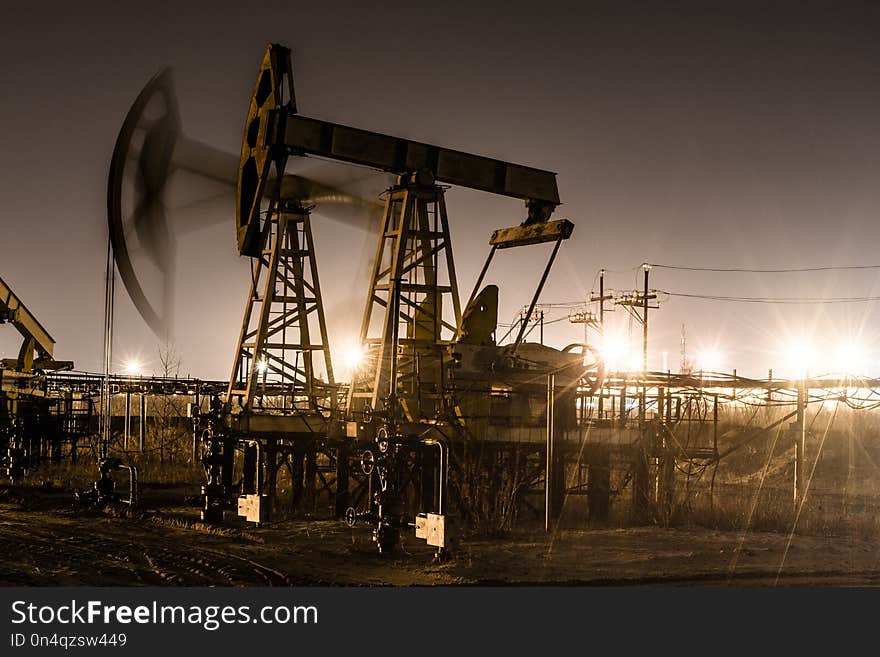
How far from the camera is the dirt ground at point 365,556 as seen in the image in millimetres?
12414

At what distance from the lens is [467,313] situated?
19797 mm

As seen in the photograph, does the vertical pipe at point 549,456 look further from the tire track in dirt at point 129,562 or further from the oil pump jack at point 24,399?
the oil pump jack at point 24,399

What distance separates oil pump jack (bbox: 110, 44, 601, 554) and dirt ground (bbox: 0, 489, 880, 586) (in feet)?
5.06

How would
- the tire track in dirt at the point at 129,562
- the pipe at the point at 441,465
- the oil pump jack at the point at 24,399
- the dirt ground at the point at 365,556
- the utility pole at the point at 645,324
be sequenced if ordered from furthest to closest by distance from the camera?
1. the utility pole at the point at 645,324
2. the oil pump jack at the point at 24,399
3. the pipe at the point at 441,465
4. the dirt ground at the point at 365,556
5. the tire track in dirt at the point at 129,562

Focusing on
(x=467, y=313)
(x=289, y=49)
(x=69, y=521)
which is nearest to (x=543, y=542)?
(x=467, y=313)

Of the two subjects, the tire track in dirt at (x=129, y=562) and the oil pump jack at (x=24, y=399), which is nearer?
the tire track in dirt at (x=129, y=562)

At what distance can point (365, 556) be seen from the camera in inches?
559

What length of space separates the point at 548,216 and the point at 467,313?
2.79 metres

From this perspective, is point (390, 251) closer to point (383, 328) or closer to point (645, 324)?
point (383, 328)

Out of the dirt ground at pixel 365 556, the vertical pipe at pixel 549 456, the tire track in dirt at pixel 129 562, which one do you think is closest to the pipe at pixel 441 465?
the dirt ground at pixel 365 556

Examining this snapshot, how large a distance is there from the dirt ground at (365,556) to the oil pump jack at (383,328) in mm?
1543

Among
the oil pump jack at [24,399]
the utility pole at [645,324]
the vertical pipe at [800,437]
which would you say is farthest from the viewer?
the utility pole at [645,324]

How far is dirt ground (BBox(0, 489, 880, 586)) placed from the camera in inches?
489

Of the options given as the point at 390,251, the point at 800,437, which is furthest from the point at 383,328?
the point at 800,437
